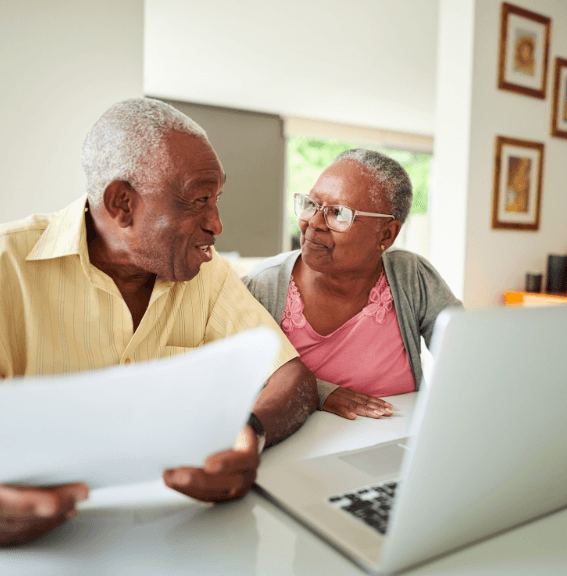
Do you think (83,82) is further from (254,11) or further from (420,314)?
(254,11)

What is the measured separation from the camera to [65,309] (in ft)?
3.56

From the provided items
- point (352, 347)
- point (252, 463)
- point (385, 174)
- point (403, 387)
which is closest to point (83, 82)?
point (385, 174)

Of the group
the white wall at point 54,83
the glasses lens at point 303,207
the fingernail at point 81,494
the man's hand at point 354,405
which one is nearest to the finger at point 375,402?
the man's hand at point 354,405

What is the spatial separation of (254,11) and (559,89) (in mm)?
2305

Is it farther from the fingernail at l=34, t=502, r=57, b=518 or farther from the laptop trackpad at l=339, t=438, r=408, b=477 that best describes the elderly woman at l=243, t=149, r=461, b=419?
the fingernail at l=34, t=502, r=57, b=518

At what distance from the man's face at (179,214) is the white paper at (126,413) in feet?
1.92

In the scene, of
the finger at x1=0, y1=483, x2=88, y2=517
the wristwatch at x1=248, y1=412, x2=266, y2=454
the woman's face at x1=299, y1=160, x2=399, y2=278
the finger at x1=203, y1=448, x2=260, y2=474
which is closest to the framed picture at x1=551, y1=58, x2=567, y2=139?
the woman's face at x1=299, y1=160, x2=399, y2=278

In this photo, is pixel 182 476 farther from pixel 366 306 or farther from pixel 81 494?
Answer: pixel 366 306

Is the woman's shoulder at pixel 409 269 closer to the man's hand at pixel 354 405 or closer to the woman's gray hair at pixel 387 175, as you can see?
the woman's gray hair at pixel 387 175

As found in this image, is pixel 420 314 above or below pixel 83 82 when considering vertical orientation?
below

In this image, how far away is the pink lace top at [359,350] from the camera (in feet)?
4.89

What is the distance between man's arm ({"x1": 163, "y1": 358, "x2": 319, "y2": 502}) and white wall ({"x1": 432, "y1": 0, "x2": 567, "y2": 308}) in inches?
89.5

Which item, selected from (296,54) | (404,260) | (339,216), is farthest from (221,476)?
(296,54)

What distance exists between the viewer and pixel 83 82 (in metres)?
2.35
